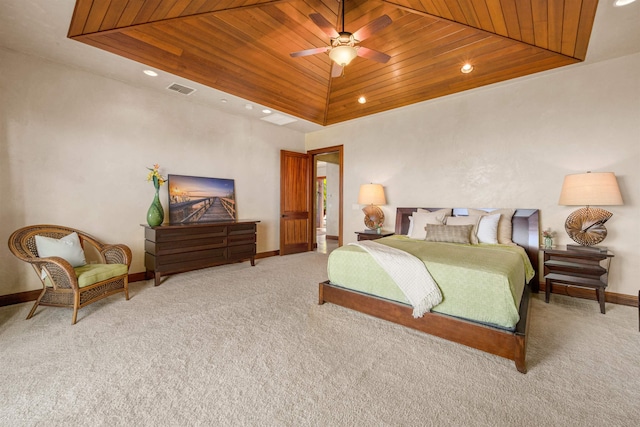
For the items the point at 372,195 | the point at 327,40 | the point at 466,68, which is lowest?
the point at 372,195

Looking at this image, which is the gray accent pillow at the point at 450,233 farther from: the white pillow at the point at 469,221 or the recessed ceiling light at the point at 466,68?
the recessed ceiling light at the point at 466,68

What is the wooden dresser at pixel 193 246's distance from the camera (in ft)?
12.8

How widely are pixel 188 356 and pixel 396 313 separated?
1834 mm

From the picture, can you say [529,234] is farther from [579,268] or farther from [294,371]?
[294,371]

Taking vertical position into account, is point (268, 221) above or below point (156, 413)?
above

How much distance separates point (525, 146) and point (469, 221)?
4.39 ft

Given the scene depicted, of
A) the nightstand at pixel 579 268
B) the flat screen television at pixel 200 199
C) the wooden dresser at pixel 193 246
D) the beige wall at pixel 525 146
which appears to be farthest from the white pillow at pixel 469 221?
the flat screen television at pixel 200 199

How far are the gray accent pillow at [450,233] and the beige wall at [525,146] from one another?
34.6 inches

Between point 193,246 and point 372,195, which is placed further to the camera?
point 372,195

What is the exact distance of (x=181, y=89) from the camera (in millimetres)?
4180

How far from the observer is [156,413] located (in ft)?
5.07

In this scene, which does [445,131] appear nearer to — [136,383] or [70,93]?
[136,383]

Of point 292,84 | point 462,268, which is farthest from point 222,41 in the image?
point 462,268

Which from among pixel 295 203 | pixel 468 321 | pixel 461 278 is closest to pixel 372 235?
pixel 295 203
